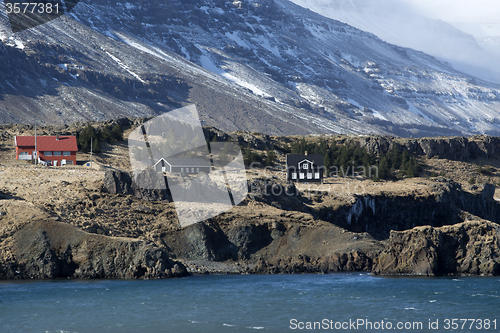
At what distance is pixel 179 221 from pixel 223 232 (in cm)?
494

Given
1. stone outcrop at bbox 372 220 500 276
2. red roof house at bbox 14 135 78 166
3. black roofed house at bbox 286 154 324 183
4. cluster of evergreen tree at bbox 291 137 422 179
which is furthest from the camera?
cluster of evergreen tree at bbox 291 137 422 179

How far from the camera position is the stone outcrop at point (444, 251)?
5291cm

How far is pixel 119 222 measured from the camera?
190 feet

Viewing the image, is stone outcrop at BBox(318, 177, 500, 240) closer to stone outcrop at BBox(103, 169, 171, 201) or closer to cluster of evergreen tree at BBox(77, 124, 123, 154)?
stone outcrop at BBox(103, 169, 171, 201)

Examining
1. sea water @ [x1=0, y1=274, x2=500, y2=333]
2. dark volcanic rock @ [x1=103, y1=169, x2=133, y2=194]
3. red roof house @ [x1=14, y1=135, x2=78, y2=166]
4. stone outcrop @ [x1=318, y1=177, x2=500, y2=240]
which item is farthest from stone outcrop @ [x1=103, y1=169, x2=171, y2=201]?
red roof house @ [x1=14, y1=135, x2=78, y2=166]

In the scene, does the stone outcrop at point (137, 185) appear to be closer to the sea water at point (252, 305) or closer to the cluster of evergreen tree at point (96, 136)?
the sea water at point (252, 305)

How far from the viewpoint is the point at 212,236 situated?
5859 cm

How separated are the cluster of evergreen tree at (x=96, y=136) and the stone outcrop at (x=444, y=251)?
53.2 m

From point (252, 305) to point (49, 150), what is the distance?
168 feet

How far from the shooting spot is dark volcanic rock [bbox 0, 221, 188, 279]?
162ft

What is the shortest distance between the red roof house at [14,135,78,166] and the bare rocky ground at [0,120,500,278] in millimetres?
6276

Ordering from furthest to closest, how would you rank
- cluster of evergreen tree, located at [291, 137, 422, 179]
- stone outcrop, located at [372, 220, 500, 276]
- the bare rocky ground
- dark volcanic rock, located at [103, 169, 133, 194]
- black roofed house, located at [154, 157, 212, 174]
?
1. cluster of evergreen tree, located at [291, 137, 422, 179]
2. black roofed house, located at [154, 157, 212, 174]
3. dark volcanic rock, located at [103, 169, 133, 194]
4. stone outcrop, located at [372, 220, 500, 276]
5. the bare rocky ground

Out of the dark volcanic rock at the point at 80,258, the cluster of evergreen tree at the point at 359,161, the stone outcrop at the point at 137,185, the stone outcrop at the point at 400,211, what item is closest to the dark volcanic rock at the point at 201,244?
the stone outcrop at the point at 137,185

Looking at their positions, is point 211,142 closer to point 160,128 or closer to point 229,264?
point 160,128
